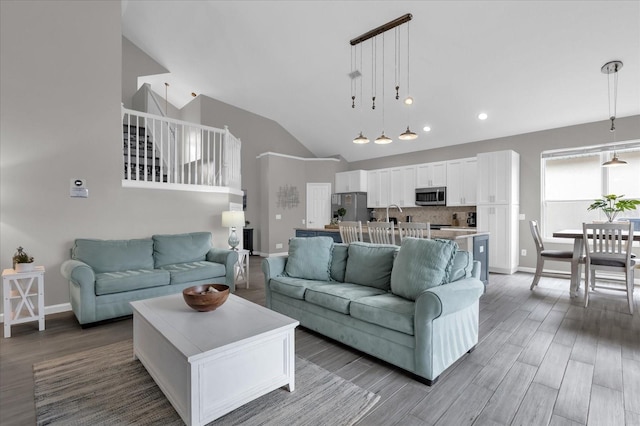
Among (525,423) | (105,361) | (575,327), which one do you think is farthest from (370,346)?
(575,327)

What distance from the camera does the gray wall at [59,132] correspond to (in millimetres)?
3451

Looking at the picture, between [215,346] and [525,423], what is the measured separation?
5.86 ft

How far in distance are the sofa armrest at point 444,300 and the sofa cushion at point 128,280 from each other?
2992mm

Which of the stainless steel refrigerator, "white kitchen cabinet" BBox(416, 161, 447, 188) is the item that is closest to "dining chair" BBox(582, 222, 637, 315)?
"white kitchen cabinet" BBox(416, 161, 447, 188)

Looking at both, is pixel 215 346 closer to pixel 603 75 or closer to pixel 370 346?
pixel 370 346

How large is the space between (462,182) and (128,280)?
6266 mm

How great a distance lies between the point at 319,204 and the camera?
28.6 ft

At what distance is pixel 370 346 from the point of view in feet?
7.76

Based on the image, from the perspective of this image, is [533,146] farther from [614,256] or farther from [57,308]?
[57,308]

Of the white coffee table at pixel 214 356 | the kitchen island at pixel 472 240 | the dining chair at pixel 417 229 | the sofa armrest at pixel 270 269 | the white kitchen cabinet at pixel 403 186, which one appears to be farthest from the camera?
the white kitchen cabinet at pixel 403 186

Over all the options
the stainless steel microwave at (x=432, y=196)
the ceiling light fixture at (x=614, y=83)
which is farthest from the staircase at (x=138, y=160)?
the ceiling light fixture at (x=614, y=83)

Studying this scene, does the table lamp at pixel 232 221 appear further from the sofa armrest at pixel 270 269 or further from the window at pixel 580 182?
the window at pixel 580 182

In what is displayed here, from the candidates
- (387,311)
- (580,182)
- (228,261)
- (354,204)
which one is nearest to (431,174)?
(354,204)

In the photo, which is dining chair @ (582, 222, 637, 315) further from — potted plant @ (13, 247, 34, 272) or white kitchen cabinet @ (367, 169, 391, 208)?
potted plant @ (13, 247, 34, 272)
